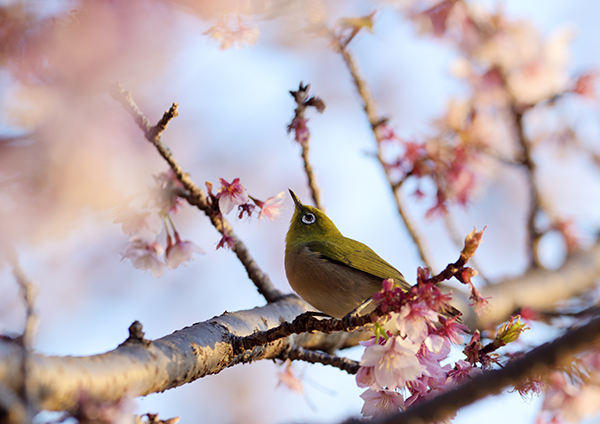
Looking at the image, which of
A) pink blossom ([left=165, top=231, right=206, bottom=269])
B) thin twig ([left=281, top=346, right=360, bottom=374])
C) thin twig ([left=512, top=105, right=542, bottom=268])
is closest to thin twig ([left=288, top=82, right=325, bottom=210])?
pink blossom ([left=165, top=231, right=206, bottom=269])

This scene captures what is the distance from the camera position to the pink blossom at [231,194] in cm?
235

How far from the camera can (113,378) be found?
135 cm

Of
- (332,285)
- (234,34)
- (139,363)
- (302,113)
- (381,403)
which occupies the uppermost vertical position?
(234,34)

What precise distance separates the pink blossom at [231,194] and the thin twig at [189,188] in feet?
0.52

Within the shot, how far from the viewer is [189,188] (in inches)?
95.4

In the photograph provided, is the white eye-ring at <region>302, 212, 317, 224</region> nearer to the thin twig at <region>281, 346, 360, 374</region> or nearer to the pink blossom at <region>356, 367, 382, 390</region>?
the thin twig at <region>281, 346, 360, 374</region>

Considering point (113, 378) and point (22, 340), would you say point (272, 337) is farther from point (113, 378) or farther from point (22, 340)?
point (22, 340)

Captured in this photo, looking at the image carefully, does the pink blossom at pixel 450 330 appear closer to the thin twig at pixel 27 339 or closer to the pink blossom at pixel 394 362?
the pink blossom at pixel 394 362

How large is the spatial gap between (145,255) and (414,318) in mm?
1449

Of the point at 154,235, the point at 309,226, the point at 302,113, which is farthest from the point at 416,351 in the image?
the point at 309,226

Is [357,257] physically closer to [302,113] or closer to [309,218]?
[309,218]

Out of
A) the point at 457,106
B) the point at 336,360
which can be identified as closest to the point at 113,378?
the point at 336,360

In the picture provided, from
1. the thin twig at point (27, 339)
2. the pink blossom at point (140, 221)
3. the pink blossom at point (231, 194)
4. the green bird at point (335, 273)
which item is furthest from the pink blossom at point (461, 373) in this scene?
the pink blossom at point (140, 221)

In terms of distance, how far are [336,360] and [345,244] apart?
2.84ft
